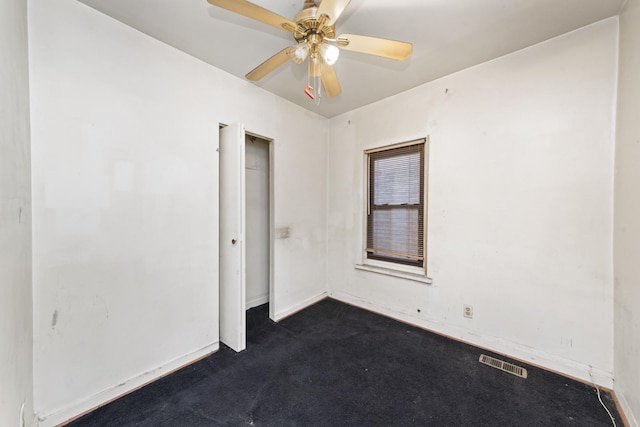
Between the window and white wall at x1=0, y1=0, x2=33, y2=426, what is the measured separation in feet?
9.31

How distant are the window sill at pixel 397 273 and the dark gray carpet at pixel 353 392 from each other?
0.58m

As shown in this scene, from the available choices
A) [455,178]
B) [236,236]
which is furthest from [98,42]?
[455,178]

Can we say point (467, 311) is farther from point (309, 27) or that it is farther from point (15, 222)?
point (15, 222)

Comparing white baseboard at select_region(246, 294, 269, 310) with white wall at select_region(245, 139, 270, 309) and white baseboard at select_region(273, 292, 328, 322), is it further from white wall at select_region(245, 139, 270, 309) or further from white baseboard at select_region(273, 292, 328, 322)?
white baseboard at select_region(273, 292, 328, 322)

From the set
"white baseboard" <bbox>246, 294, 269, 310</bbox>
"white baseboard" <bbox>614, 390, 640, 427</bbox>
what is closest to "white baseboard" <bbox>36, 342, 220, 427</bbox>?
"white baseboard" <bbox>246, 294, 269, 310</bbox>

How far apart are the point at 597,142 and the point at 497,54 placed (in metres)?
1.05

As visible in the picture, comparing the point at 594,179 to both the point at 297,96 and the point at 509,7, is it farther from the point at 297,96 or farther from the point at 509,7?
the point at 297,96

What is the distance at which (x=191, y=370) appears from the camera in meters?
1.94

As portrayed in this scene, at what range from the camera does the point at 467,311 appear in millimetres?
2301

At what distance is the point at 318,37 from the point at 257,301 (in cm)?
298

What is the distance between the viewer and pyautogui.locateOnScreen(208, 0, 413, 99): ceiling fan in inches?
47.3

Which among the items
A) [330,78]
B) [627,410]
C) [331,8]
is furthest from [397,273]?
[331,8]

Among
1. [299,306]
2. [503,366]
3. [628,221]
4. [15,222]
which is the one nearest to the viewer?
[15,222]

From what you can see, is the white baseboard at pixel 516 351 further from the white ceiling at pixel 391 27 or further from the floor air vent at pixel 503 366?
the white ceiling at pixel 391 27
